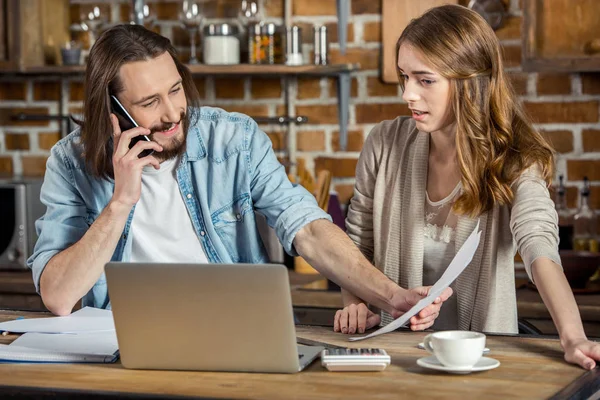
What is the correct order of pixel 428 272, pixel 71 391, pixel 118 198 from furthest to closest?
pixel 428 272
pixel 118 198
pixel 71 391

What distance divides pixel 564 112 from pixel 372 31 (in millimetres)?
621

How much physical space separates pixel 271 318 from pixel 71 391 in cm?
29

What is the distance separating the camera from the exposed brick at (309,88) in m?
3.06

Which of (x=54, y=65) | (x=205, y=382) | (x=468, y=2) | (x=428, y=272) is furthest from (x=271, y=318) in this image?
(x=54, y=65)

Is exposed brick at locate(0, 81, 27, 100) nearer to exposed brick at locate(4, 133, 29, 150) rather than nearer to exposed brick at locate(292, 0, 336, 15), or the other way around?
exposed brick at locate(4, 133, 29, 150)

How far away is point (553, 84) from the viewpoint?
9.34 feet

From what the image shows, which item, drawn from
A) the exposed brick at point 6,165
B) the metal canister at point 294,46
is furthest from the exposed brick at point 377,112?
the exposed brick at point 6,165

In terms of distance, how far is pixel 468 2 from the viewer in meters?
2.85

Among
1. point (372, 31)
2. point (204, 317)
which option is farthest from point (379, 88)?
point (204, 317)

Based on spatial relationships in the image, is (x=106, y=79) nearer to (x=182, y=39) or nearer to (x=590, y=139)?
(x=182, y=39)

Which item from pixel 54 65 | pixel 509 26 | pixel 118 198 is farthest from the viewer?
pixel 54 65

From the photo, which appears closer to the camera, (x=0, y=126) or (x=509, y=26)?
(x=509, y=26)

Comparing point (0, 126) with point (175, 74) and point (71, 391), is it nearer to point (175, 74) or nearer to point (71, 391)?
point (175, 74)

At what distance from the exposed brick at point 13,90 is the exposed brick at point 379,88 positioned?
1175 millimetres
